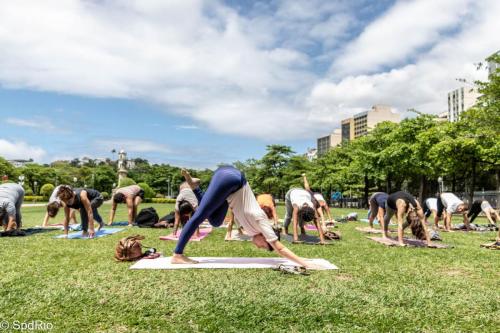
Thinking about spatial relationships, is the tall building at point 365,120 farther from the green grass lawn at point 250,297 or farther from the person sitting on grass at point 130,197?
the green grass lawn at point 250,297

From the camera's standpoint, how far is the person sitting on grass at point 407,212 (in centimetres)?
954

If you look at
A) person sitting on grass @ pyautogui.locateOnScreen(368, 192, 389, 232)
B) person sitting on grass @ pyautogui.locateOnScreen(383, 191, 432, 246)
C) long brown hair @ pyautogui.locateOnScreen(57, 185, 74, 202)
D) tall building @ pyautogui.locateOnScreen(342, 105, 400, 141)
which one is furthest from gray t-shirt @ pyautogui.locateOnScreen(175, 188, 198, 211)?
tall building @ pyautogui.locateOnScreen(342, 105, 400, 141)

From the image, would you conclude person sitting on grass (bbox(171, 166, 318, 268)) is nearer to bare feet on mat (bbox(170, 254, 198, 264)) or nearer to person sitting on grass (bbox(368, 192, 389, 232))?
bare feet on mat (bbox(170, 254, 198, 264))

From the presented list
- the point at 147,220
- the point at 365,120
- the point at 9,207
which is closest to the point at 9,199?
the point at 9,207

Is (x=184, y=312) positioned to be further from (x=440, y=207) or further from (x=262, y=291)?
(x=440, y=207)

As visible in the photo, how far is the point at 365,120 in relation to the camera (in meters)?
153

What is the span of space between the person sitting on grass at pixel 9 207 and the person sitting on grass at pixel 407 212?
10.3 m

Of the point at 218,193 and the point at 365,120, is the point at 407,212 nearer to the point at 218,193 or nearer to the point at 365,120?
the point at 218,193

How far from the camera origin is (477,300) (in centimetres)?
474

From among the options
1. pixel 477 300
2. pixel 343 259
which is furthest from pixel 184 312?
pixel 343 259

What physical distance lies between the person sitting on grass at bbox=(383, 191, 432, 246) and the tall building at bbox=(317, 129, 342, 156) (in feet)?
481

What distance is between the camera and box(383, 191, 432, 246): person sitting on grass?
31.3 feet

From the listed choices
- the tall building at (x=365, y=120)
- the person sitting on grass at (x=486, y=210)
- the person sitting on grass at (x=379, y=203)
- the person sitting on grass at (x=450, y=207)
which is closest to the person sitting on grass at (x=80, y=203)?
the person sitting on grass at (x=379, y=203)

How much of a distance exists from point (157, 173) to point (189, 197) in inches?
3568
